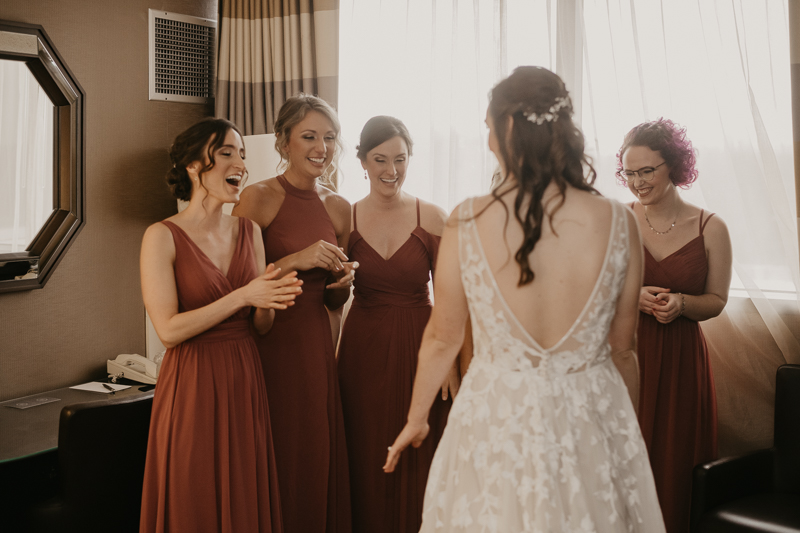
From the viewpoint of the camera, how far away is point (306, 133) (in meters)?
2.33

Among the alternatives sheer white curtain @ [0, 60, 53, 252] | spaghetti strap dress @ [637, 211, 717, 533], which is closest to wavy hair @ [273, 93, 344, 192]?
sheer white curtain @ [0, 60, 53, 252]

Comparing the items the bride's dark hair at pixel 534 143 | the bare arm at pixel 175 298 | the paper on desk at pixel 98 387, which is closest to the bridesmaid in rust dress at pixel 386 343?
the bare arm at pixel 175 298

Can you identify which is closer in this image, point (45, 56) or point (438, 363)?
point (438, 363)

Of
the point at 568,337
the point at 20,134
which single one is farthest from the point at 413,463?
the point at 20,134

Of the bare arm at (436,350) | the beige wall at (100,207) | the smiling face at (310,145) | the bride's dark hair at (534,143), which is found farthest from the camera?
the beige wall at (100,207)

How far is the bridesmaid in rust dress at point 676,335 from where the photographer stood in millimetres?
2295

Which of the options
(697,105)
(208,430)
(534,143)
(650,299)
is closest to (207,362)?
(208,430)

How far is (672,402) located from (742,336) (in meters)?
0.48

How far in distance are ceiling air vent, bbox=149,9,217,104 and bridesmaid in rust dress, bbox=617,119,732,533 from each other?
2.42 metres

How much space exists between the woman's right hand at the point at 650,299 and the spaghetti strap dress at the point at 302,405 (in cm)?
118

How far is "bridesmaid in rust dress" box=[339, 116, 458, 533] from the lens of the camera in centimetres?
235

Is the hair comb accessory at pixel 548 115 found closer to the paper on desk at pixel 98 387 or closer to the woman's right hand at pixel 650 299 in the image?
the woman's right hand at pixel 650 299

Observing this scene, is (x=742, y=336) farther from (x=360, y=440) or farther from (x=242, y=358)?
(x=242, y=358)

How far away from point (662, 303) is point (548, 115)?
3.84ft
